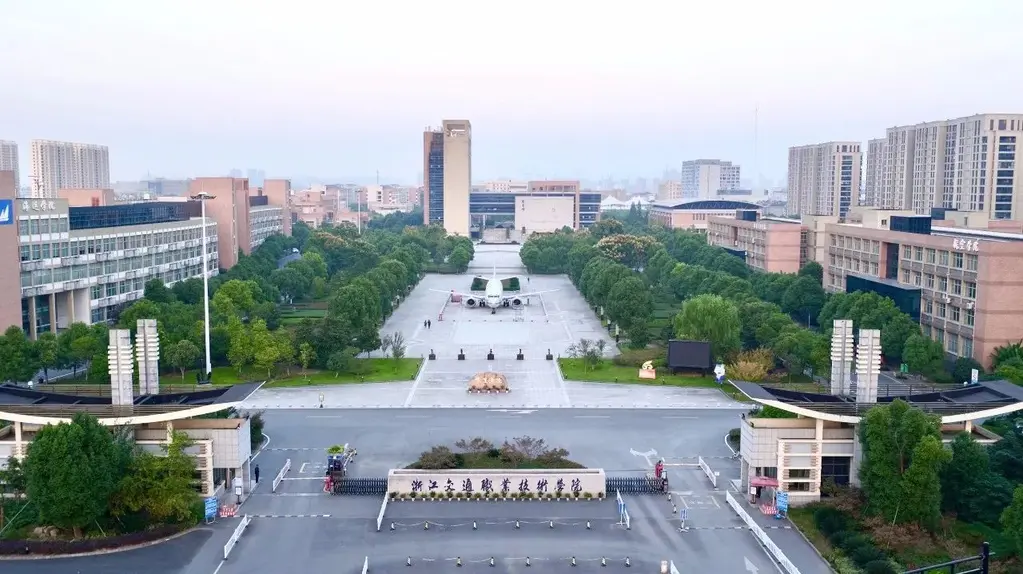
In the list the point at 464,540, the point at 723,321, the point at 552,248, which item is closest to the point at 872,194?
the point at 552,248

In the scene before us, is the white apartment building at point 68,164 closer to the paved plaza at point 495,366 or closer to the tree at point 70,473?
the paved plaza at point 495,366

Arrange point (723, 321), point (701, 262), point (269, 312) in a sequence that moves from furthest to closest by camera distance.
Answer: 1. point (701, 262)
2. point (269, 312)
3. point (723, 321)

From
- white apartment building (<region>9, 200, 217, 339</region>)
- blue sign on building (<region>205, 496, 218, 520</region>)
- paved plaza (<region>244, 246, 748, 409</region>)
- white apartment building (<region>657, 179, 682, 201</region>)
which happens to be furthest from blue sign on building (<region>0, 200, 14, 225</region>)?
white apartment building (<region>657, 179, 682, 201</region>)

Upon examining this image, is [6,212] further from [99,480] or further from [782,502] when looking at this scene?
[782,502]

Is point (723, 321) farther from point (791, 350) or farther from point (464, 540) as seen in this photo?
point (464, 540)

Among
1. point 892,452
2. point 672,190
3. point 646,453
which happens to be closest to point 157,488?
point 646,453
